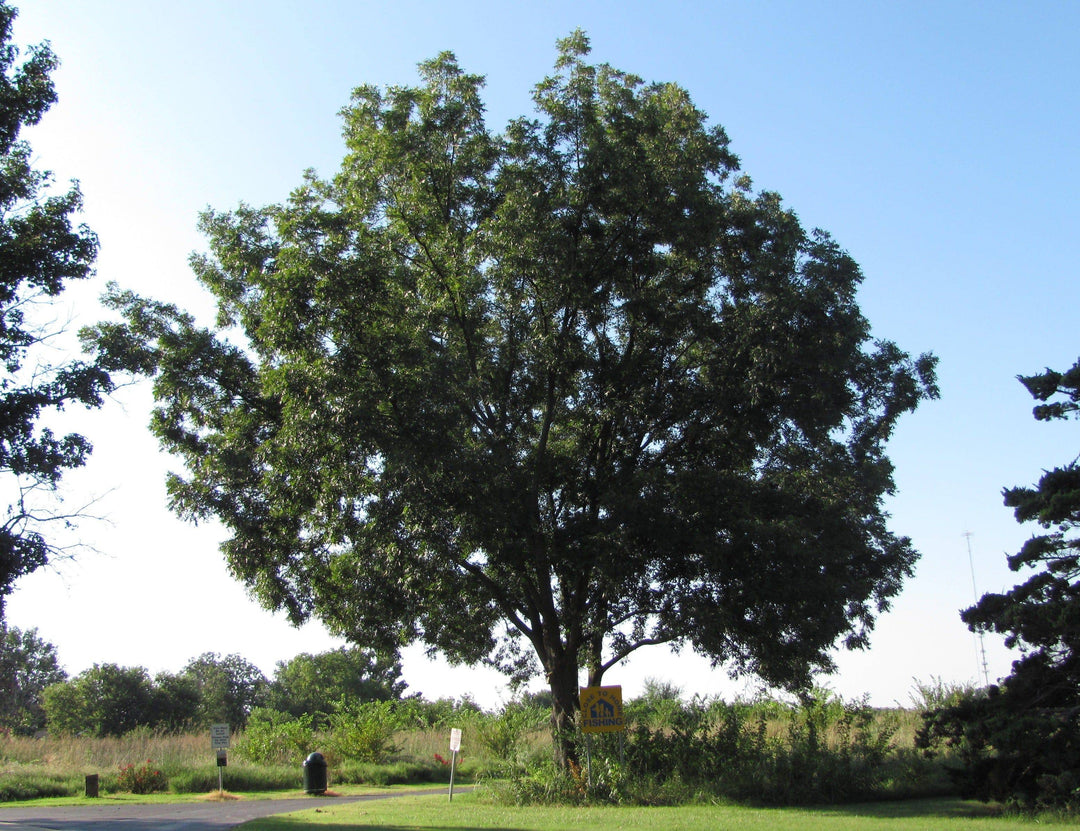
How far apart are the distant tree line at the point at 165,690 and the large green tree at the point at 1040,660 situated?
43540 mm

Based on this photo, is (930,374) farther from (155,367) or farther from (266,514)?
(155,367)

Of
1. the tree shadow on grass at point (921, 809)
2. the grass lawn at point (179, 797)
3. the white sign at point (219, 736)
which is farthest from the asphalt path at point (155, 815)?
the tree shadow on grass at point (921, 809)

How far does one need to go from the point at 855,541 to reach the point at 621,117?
1025 centimetres

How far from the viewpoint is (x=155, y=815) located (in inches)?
749

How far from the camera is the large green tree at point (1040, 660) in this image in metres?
13.6

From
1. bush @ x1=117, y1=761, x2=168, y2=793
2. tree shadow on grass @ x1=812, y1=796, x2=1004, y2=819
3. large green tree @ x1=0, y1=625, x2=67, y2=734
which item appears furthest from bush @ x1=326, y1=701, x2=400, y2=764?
large green tree @ x1=0, y1=625, x2=67, y2=734

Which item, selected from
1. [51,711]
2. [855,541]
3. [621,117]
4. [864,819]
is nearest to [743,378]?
[855,541]

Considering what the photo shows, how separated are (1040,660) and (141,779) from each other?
25.9 meters

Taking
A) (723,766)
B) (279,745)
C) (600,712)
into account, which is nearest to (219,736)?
(279,745)

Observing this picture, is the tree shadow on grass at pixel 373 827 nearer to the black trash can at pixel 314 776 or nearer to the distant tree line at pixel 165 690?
the black trash can at pixel 314 776

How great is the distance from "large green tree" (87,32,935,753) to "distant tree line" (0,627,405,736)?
1450 inches

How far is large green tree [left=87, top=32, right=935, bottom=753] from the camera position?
635 inches

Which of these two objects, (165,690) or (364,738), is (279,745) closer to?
(364,738)

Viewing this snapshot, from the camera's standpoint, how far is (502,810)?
17.1 metres
